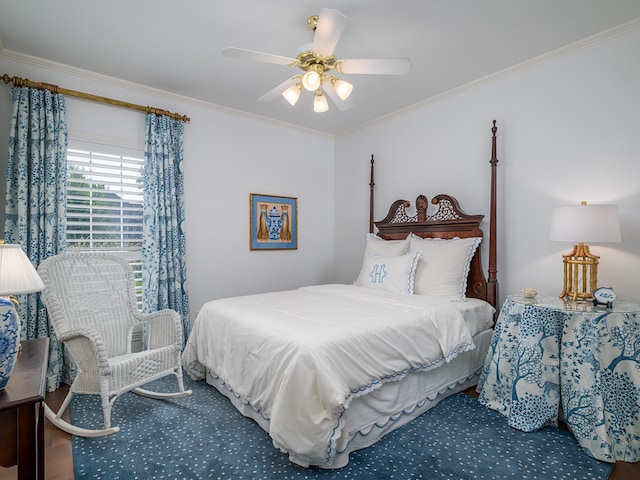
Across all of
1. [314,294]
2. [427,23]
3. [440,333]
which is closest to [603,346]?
[440,333]

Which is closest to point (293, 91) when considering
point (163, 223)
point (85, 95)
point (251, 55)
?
point (251, 55)

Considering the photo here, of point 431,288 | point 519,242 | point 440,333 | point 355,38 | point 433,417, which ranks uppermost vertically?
point 355,38

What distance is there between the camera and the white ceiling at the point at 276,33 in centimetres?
215

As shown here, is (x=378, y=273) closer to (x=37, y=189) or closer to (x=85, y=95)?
(x=37, y=189)

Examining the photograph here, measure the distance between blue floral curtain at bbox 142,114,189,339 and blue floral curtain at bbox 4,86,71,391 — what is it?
664mm

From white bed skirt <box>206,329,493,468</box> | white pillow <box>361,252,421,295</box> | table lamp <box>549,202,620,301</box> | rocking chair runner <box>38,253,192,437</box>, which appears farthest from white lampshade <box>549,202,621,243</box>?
rocking chair runner <box>38,253,192,437</box>

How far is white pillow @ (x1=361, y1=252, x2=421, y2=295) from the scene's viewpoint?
3039mm

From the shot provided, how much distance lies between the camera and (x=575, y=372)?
2.00 m

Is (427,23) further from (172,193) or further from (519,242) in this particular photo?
(172,193)

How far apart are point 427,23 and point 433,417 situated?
2679mm

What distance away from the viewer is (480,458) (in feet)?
6.14

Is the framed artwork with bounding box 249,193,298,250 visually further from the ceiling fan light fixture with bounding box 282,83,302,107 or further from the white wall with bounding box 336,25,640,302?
the ceiling fan light fixture with bounding box 282,83,302,107

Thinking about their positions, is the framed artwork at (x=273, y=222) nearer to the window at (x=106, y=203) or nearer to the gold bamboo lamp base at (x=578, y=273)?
the window at (x=106, y=203)

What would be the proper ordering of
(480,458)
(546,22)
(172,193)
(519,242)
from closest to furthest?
(480,458) < (546,22) < (519,242) < (172,193)
